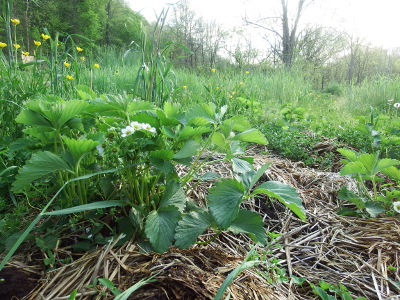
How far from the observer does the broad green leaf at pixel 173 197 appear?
0.79m

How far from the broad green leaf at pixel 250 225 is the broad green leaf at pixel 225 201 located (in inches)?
2.6

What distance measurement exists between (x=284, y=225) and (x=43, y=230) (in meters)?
0.98

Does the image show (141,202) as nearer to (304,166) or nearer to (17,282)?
(17,282)

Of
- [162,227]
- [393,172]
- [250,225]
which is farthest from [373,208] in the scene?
[162,227]

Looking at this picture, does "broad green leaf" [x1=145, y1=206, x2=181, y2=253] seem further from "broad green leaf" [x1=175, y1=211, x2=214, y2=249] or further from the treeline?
the treeline

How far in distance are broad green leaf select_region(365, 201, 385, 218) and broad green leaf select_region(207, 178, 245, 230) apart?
79cm

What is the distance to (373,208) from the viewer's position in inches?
47.1

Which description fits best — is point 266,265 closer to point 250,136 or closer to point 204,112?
point 250,136

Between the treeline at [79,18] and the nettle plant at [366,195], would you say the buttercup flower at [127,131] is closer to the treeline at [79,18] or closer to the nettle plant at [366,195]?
the nettle plant at [366,195]

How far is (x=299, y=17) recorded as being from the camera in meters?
12.7

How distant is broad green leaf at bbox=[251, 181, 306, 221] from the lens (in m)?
0.73

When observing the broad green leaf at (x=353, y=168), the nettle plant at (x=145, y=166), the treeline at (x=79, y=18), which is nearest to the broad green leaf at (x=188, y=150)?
the nettle plant at (x=145, y=166)

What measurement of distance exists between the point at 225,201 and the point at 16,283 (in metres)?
0.61

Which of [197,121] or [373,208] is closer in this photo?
[197,121]
